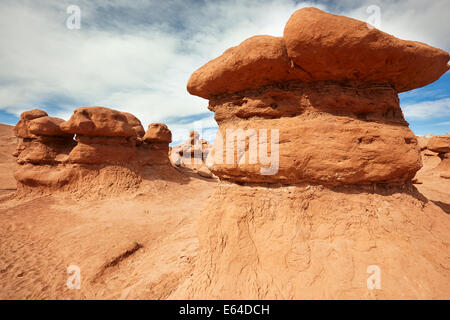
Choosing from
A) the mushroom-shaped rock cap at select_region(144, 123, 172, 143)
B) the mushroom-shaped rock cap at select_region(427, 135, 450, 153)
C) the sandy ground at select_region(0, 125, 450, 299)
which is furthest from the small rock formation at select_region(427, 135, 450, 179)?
the mushroom-shaped rock cap at select_region(144, 123, 172, 143)

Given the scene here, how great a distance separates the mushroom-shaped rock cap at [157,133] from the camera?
10.6 metres

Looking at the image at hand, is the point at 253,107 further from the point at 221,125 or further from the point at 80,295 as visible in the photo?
the point at 80,295

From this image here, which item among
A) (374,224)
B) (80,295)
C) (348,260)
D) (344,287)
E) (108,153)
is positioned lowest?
(80,295)

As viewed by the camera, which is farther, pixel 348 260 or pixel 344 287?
pixel 348 260

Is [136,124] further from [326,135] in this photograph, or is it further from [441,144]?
[441,144]

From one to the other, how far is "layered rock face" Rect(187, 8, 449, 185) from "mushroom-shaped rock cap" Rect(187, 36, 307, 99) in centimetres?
1

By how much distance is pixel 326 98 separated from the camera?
2.71m

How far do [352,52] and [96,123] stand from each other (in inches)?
365

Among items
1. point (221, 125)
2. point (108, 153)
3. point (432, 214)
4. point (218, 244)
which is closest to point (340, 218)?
point (432, 214)

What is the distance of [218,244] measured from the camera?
9.16ft

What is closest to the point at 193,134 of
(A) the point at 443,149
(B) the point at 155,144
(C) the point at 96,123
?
(B) the point at 155,144

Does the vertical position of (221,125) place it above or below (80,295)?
above

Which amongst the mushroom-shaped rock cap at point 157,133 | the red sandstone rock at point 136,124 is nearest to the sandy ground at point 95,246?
the mushroom-shaped rock cap at point 157,133
